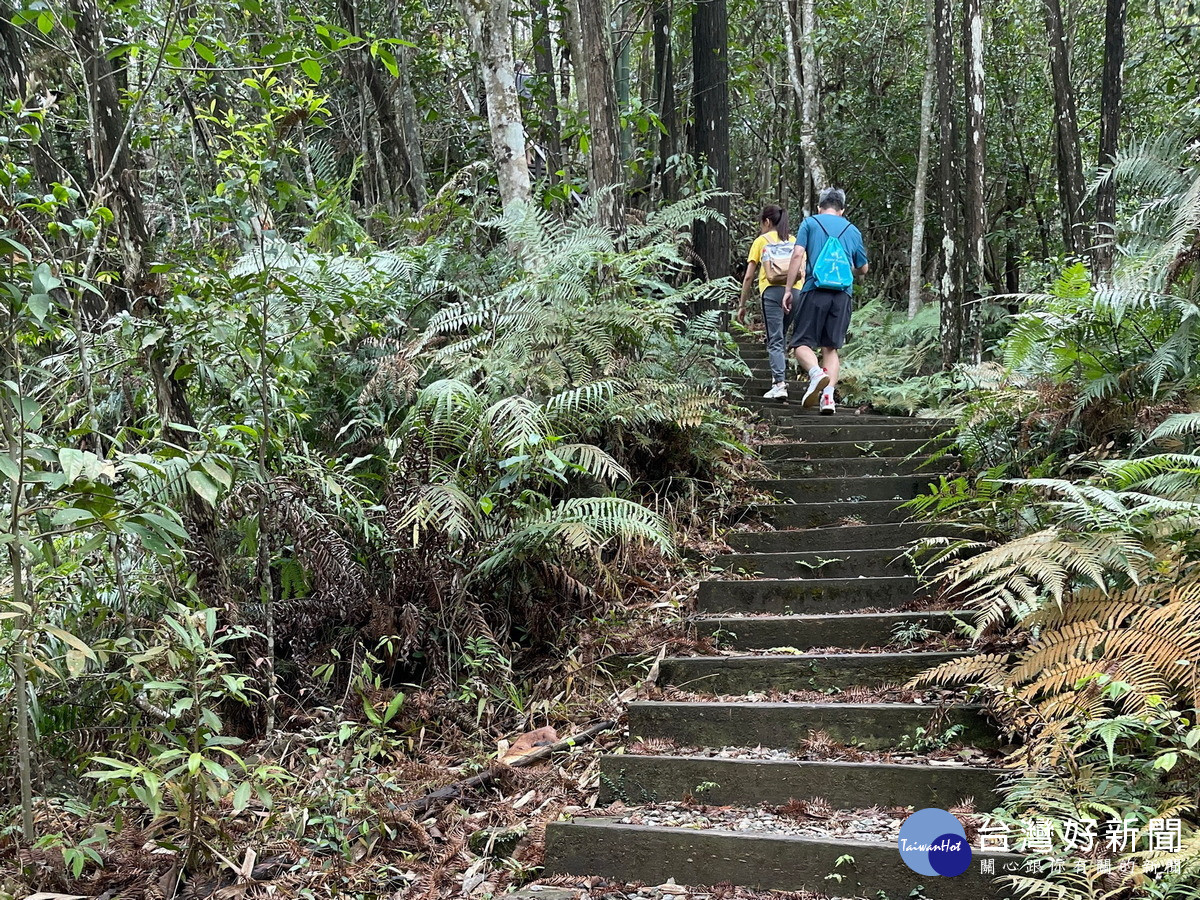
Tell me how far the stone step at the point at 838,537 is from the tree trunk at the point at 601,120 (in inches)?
112

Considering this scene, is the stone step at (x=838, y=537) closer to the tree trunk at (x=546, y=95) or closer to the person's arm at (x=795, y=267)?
the person's arm at (x=795, y=267)

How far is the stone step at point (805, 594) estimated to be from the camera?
15.0ft

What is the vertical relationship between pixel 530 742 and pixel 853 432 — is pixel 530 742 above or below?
below

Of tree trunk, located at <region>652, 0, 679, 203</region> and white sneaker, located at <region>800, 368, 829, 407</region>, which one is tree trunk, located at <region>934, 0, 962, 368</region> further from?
tree trunk, located at <region>652, 0, 679, 203</region>

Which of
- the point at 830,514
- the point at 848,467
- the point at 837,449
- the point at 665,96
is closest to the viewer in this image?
the point at 830,514

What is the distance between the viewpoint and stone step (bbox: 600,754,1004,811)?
3.14m

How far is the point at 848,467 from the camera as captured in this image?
6.38m

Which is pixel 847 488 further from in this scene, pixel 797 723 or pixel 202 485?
pixel 202 485

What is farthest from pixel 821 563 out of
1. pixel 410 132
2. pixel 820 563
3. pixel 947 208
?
pixel 410 132

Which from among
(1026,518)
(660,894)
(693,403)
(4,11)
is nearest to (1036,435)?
(1026,518)

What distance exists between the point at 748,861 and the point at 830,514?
306cm

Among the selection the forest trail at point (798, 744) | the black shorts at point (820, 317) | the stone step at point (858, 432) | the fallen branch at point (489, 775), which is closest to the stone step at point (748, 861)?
the forest trail at point (798, 744)

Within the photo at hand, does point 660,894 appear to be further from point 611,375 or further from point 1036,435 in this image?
point 1036,435

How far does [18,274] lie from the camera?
3141mm
